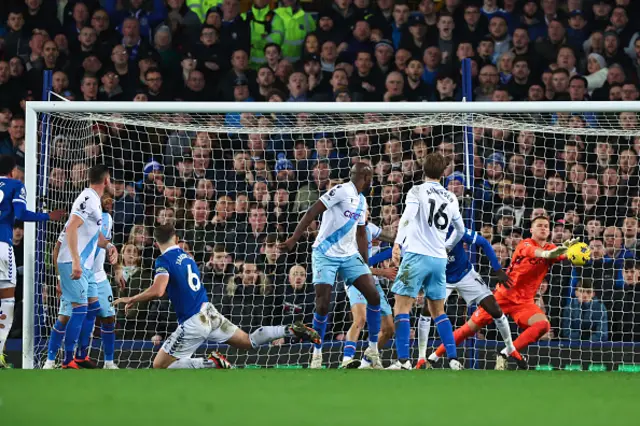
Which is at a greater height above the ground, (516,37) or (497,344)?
(516,37)

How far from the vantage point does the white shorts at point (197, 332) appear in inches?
326

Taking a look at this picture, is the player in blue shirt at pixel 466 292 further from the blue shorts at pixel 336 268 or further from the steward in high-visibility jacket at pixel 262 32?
the steward in high-visibility jacket at pixel 262 32

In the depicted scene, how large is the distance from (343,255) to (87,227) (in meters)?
2.23

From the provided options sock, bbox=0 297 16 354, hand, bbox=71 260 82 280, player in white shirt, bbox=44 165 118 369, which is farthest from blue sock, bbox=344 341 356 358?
sock, bbox=0 297 16 354

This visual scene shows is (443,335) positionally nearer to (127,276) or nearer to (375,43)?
(127,276)

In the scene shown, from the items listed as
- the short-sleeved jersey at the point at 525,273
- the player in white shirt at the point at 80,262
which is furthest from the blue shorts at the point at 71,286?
the short-sleeved jersey at the point at 525,273

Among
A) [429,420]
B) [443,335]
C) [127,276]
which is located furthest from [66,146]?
[429,420]

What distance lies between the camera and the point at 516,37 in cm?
1212

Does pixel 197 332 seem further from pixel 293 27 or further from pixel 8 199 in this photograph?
pixel 293 27

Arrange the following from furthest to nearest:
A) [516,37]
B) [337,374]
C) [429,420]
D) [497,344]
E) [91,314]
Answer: [516,37], [497,344], [91,314], [337,374], [429,420]

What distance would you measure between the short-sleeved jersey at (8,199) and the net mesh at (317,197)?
78cm

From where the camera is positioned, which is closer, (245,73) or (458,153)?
(458,153)

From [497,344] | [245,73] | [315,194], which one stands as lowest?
[497,344]

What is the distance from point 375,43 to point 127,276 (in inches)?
165
